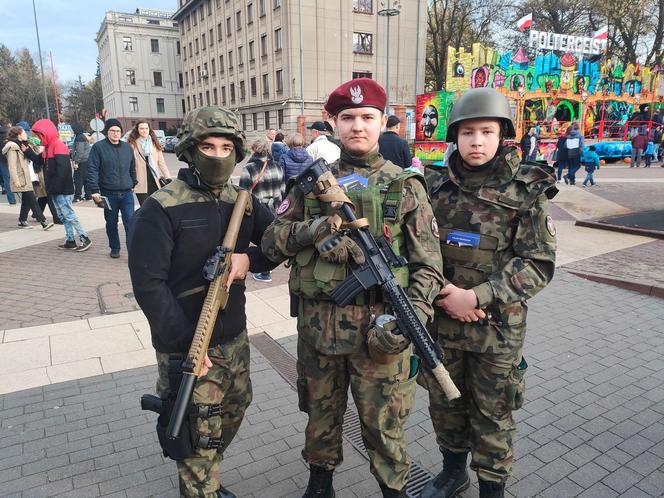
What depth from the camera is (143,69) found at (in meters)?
59.0

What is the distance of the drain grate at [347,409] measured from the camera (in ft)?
9.00

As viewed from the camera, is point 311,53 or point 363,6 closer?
point 311,53

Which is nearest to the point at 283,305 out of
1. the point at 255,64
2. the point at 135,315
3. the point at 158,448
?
the point at 135,315

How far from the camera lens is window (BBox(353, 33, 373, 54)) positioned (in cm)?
3506

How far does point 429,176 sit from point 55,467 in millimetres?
2715

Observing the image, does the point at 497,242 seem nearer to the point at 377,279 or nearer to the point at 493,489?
the point at 377,279

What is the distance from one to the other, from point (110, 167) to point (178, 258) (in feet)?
17.8

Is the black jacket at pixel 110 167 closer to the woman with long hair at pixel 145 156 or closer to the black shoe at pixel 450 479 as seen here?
the woman with long hair at pixel 145 156

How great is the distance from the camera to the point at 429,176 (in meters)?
2.65

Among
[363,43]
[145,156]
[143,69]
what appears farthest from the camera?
[143,69]

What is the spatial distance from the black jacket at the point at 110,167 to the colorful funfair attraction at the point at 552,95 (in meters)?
16.6

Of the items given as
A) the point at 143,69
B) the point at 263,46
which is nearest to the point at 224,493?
the point at 263,46

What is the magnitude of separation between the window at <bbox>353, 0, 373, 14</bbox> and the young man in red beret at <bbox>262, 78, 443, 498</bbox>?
1431 inches

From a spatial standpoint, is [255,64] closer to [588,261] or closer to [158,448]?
[588,261]
